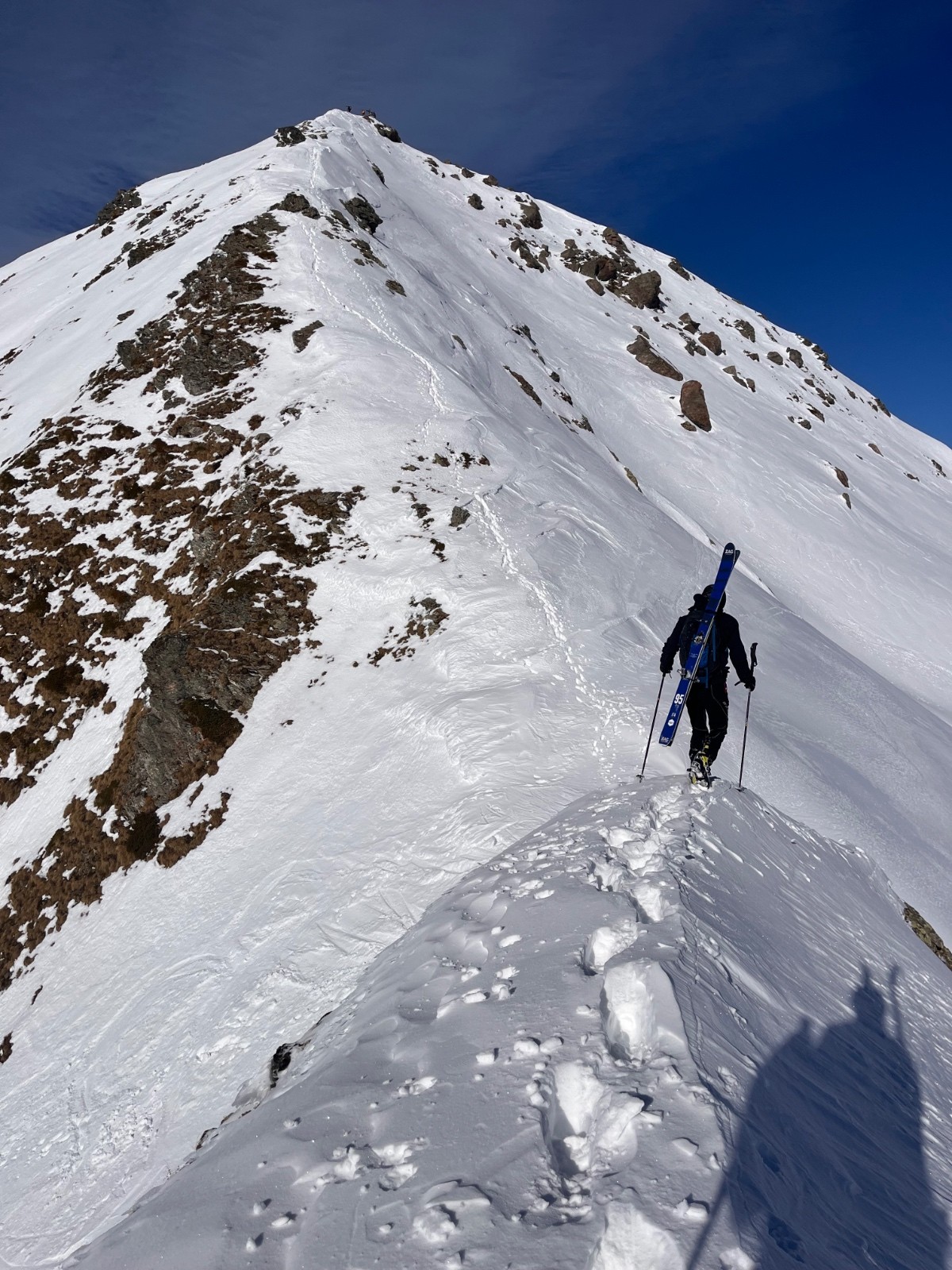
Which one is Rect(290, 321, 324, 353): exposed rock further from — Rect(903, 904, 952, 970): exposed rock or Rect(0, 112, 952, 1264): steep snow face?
Rect(903, 904, 952, 970): exposed rock

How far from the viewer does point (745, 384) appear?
53.7m

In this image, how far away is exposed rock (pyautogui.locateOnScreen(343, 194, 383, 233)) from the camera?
32906mm

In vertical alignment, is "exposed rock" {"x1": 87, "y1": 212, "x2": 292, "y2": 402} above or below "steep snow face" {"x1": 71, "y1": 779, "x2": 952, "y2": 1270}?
above

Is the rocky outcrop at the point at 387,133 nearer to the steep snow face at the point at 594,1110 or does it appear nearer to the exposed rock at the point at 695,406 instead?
the exposed rock at the point at 695,406

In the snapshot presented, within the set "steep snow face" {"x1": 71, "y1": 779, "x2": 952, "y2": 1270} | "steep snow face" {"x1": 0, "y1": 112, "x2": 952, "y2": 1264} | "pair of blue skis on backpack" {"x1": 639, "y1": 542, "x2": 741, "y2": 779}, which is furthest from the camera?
"steep snow face" {"x1": 0, "y1": 112, "x2": 952, "y2": 1264}

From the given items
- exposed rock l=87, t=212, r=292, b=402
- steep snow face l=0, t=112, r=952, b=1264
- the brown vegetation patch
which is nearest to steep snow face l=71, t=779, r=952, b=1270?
steep snow face l=0, t=112, r=952, b=1264

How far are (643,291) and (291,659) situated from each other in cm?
5365

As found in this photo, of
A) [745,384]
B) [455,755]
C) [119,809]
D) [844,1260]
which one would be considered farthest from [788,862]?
[745,384]

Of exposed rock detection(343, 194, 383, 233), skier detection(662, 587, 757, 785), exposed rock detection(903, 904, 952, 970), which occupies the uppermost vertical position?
exposed rock detection(343, 194, 383, 233)

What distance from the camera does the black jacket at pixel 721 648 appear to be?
9.10m

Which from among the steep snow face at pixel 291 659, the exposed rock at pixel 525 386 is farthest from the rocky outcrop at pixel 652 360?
the exposed rock at pixel 525 386

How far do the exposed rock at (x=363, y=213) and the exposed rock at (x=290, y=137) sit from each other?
366 inches

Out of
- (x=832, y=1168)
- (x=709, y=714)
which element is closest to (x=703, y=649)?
(x=709, y=714)

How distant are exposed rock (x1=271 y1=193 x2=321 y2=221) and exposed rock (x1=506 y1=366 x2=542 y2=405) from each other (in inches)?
406
